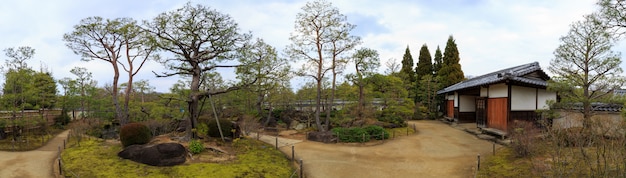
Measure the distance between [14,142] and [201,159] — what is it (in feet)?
41.3

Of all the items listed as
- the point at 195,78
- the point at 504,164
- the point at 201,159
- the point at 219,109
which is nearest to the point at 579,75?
the point at 504,164

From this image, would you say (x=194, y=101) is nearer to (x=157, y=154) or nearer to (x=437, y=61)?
(x=157, y=154)

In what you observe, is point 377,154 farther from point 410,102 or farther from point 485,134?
point 410,102

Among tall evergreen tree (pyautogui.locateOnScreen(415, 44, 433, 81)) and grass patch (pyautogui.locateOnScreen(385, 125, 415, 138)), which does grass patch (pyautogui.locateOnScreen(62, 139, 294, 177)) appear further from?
tall evergreen tree (pyautogui.locateOnScreen(415, 44, 433, 81))

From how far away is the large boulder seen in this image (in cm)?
936

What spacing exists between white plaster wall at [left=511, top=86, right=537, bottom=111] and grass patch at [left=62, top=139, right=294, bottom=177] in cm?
1081

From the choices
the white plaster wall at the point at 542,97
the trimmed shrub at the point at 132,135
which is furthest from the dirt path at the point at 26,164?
the white plaster wall at the point at 542,97

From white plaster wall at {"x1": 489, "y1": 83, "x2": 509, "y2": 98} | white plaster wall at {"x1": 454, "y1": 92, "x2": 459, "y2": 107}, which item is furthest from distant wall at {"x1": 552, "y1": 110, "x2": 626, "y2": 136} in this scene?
white plaster wall at {"x1": 454, "y1": 92, "x2": 459, "y2": 107}

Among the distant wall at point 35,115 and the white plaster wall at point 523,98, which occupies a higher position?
the white plaster wall at point 523,98

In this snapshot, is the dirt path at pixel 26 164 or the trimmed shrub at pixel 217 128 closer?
the dirt path at pixel 26 164

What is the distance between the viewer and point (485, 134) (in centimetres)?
1460

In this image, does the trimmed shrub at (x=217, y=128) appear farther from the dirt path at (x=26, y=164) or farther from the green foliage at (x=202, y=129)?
the dirt path at (x=26, y=164)

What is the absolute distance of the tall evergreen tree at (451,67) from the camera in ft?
88.3

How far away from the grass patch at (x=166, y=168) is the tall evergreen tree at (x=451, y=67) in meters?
21.3
